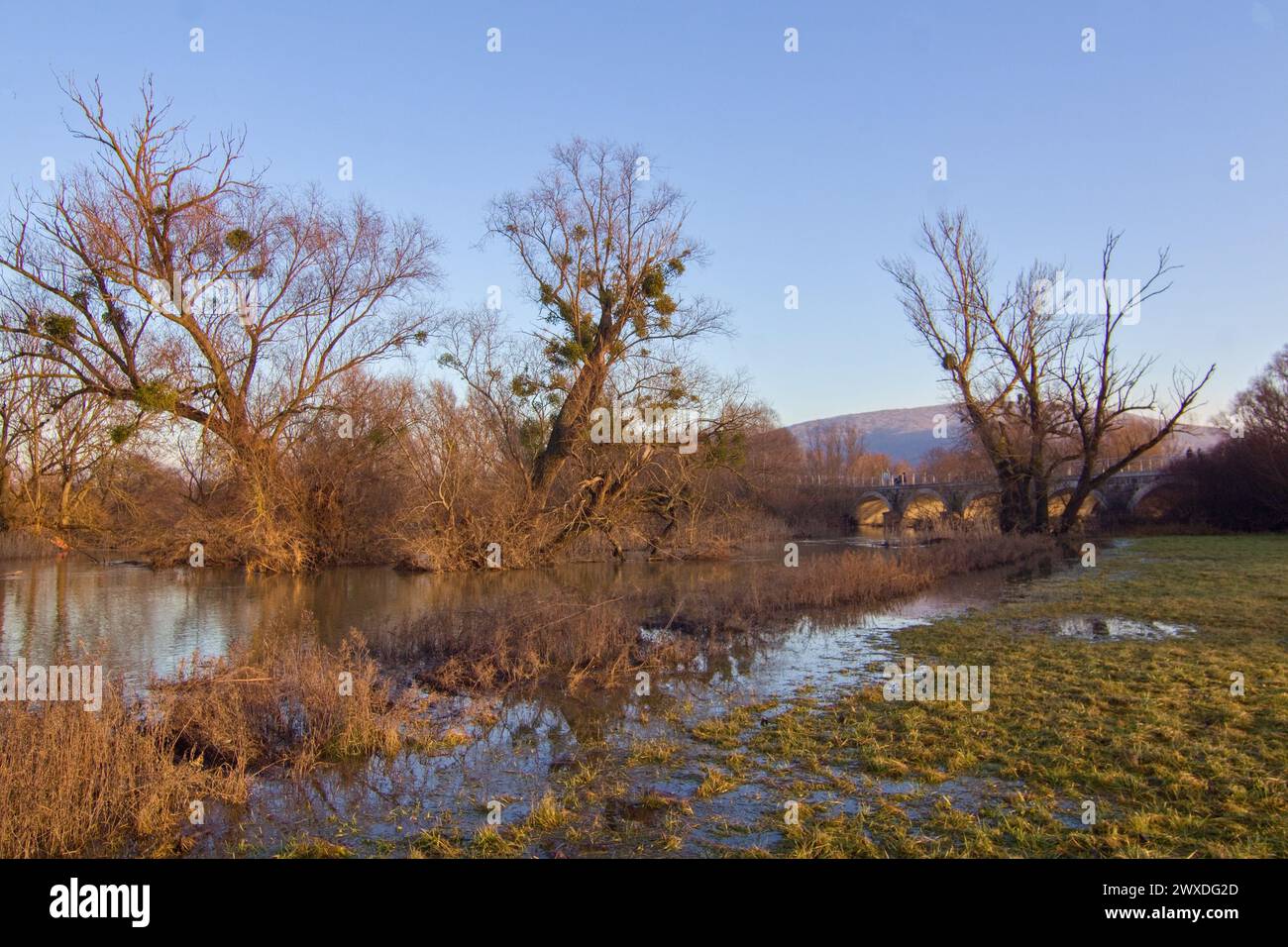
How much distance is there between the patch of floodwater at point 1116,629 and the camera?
1123cm

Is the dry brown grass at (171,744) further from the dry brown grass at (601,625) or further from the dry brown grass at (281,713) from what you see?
the dry brown grass at (601,625)

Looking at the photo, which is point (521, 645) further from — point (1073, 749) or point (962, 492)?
point (962, 492)

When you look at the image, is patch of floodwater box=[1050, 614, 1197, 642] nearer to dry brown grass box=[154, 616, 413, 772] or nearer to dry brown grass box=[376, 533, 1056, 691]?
dry brown grass box=[376, 533, 1056, 691]

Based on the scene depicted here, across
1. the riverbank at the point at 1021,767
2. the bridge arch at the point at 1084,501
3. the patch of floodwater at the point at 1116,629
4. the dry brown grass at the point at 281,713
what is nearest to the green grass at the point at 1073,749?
the riverbank at the point at 1021,767

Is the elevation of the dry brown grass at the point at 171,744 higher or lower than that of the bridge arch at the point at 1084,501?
lower

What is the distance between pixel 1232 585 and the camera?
15.9 metres

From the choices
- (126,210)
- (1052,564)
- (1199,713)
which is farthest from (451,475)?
(1199,713)


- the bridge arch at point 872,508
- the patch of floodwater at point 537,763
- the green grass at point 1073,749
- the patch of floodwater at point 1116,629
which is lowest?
the patch of floodwater at point 537,763

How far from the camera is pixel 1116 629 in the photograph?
1202 cm

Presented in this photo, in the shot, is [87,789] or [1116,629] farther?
[1116,629]

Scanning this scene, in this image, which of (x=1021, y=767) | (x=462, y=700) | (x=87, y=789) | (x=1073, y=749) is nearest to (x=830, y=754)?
(x=1021, y=767)

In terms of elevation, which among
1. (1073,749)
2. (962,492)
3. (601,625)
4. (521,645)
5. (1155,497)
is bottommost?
(1073,749)

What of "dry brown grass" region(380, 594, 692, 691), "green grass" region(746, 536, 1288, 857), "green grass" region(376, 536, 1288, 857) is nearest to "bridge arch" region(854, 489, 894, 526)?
"green grass" region(746, 536, 1288, 857)
